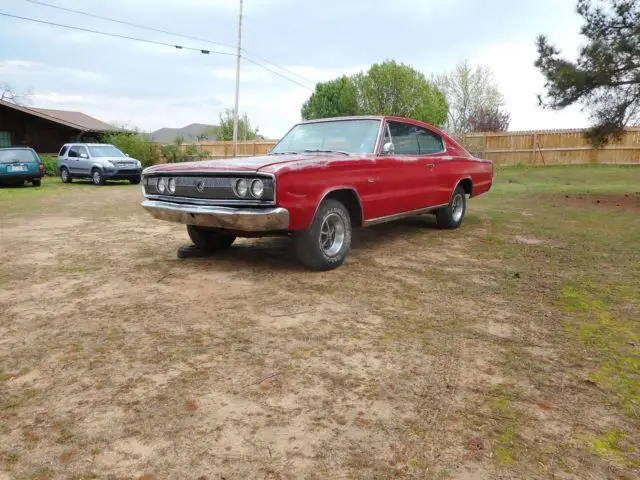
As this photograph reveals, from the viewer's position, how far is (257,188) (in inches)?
172

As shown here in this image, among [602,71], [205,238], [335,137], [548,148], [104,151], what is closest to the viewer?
[205,238]

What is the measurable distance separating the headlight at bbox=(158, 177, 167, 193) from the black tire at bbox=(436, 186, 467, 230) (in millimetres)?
4079

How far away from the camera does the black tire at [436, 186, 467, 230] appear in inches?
293

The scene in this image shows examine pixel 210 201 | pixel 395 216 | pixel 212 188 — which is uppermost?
pixel 212 188

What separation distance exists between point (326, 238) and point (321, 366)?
2364mm

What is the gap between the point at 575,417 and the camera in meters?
2.31

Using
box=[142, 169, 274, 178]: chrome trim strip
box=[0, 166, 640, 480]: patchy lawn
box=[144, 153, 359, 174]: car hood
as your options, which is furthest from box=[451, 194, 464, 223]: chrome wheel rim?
box=[142, 169, 274, 178]: chrome trim strip

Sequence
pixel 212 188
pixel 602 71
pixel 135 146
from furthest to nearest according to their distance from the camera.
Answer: pixel 135 146, pixel 602 71, pixel 212 188

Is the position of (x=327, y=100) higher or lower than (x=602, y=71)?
higher

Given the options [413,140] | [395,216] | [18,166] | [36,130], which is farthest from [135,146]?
[395,216]

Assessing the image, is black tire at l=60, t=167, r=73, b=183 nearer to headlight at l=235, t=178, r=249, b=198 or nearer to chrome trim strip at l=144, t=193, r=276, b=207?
chrome trim strip at l=144, t=193, r=276, b=207

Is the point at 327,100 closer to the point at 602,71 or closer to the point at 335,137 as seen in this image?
the point at 602,71

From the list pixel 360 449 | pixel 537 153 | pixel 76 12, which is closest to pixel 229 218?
pixel 360 449

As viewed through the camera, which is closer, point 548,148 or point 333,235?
point 333,235
